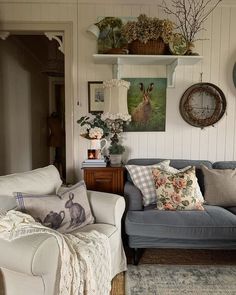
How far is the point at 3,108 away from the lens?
12.0 feet

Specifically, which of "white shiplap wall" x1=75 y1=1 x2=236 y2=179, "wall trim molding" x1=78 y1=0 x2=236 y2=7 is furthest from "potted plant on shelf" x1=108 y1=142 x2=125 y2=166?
"wall trim molding" x1=78 y1=0 x2=236 y2=7

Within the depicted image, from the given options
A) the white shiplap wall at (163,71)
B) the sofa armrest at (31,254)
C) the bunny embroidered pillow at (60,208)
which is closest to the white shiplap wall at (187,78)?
the white shiplap wall at (163,71)

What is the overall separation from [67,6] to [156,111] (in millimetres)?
1521

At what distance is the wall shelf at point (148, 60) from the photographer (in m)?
2.88

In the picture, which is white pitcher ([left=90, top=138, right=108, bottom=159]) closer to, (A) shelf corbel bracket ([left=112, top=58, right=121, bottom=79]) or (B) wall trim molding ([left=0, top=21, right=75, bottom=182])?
(B) wall trim molding ([left=0, top=21, right=75, bottom=182])

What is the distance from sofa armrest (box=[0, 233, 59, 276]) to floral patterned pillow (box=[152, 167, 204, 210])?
4.15ft

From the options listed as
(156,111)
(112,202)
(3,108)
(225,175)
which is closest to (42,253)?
(112,202)

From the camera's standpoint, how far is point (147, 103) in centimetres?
323

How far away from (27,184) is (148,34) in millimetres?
1803

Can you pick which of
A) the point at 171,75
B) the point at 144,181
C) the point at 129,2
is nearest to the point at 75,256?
the point at 144,181

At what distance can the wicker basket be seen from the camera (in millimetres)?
2850

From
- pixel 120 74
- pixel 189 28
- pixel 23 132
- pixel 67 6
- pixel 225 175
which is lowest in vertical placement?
pixel 225 175

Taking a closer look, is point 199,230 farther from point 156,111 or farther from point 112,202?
point 156,111

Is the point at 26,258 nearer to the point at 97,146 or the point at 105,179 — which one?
the point at 105,179
